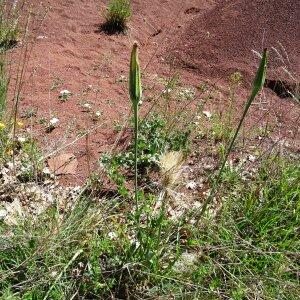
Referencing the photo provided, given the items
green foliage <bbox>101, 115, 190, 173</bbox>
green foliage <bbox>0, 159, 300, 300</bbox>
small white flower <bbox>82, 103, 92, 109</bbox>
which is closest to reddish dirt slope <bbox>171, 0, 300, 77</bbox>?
small white flower <bbox>82, 103, 92, 109</bbox>

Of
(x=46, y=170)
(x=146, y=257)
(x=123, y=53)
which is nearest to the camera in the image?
(x=146, y=257)

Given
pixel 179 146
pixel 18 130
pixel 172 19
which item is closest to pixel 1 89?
pixel 18 130

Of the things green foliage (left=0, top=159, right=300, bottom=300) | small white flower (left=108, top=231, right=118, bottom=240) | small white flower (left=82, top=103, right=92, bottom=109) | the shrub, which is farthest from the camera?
the shrub

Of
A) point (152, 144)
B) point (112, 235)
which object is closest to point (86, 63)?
point (152, 144)

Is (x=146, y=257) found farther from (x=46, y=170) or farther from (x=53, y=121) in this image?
(x=53, y=121)

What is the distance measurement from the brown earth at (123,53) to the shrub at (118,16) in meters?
0.11

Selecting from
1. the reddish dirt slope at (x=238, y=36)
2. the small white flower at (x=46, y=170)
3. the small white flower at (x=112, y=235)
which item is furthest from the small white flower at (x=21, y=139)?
the reddish dirt slope at (x=238, y=36)

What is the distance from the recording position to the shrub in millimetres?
4895

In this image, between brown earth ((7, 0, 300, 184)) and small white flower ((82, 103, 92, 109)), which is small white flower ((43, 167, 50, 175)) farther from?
small white flower ((82, 103, 92, 109))

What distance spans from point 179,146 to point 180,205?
0.72m

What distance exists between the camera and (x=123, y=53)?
15.4 ft

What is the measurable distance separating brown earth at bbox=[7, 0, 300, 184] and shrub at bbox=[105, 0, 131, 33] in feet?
0.35

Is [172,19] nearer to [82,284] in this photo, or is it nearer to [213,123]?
[213,123]

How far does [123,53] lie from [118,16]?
0.53 m
